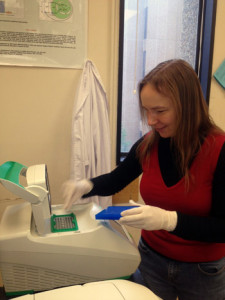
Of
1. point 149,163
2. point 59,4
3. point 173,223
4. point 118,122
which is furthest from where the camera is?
point 118,122

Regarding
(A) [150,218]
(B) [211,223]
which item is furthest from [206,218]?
(A) [150,218]

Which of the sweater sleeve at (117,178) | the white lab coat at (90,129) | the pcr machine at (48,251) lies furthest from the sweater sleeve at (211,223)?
the white lab coat at (90,129)

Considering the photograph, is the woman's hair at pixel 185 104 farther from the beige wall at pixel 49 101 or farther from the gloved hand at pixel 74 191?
the beige wall at pixel 49 101

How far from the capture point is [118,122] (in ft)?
5.87

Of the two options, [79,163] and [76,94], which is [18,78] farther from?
[79,163]

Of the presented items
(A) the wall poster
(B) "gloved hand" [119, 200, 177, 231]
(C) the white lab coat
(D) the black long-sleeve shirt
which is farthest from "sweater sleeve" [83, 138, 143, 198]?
(A) the wall poster

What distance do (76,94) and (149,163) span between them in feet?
2.71

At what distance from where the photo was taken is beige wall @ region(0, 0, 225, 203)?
1.57 meters

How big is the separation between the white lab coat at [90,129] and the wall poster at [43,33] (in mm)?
148

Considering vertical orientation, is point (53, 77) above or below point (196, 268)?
above

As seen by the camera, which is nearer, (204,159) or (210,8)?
(204,159)

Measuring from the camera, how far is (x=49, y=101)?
161 centimetres

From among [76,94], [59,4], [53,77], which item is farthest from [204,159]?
[59,4]

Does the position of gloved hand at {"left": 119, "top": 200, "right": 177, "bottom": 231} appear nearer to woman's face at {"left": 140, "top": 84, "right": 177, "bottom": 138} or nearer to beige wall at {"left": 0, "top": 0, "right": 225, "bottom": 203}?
woman's face at {"left": 140, "top": 84, "right": 177, "bottom": 138}
